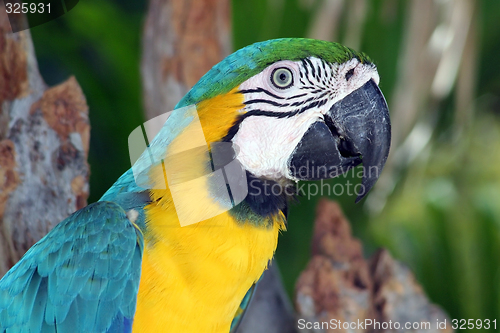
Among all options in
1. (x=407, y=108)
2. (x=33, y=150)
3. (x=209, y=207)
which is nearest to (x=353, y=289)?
(x=407, y=108)

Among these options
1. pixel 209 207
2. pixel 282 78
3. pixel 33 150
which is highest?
pixel 282 78

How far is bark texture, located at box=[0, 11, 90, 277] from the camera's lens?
4.42 ft

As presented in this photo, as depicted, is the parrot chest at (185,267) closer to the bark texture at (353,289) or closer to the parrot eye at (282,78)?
the parrot eye at (282,78)

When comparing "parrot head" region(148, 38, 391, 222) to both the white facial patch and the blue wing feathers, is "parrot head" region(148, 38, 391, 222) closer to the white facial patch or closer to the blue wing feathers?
the white facial patch

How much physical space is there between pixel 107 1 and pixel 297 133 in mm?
1284

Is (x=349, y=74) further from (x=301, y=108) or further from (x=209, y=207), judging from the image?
(x=209, y=207)

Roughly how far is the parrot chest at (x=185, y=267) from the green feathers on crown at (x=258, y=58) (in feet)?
1.00

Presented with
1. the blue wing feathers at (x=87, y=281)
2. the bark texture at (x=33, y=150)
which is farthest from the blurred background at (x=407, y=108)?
the blue wing feathers at (x=87, y=281)

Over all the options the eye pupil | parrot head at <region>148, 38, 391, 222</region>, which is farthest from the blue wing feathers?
the eye pupil

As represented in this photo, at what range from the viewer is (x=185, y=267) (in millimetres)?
959

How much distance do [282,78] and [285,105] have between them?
0.07 meters

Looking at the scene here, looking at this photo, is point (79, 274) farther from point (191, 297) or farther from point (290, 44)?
point (290, 44)

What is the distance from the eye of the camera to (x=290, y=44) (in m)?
1.00

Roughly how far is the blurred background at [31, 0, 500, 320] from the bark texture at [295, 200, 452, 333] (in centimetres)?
27
